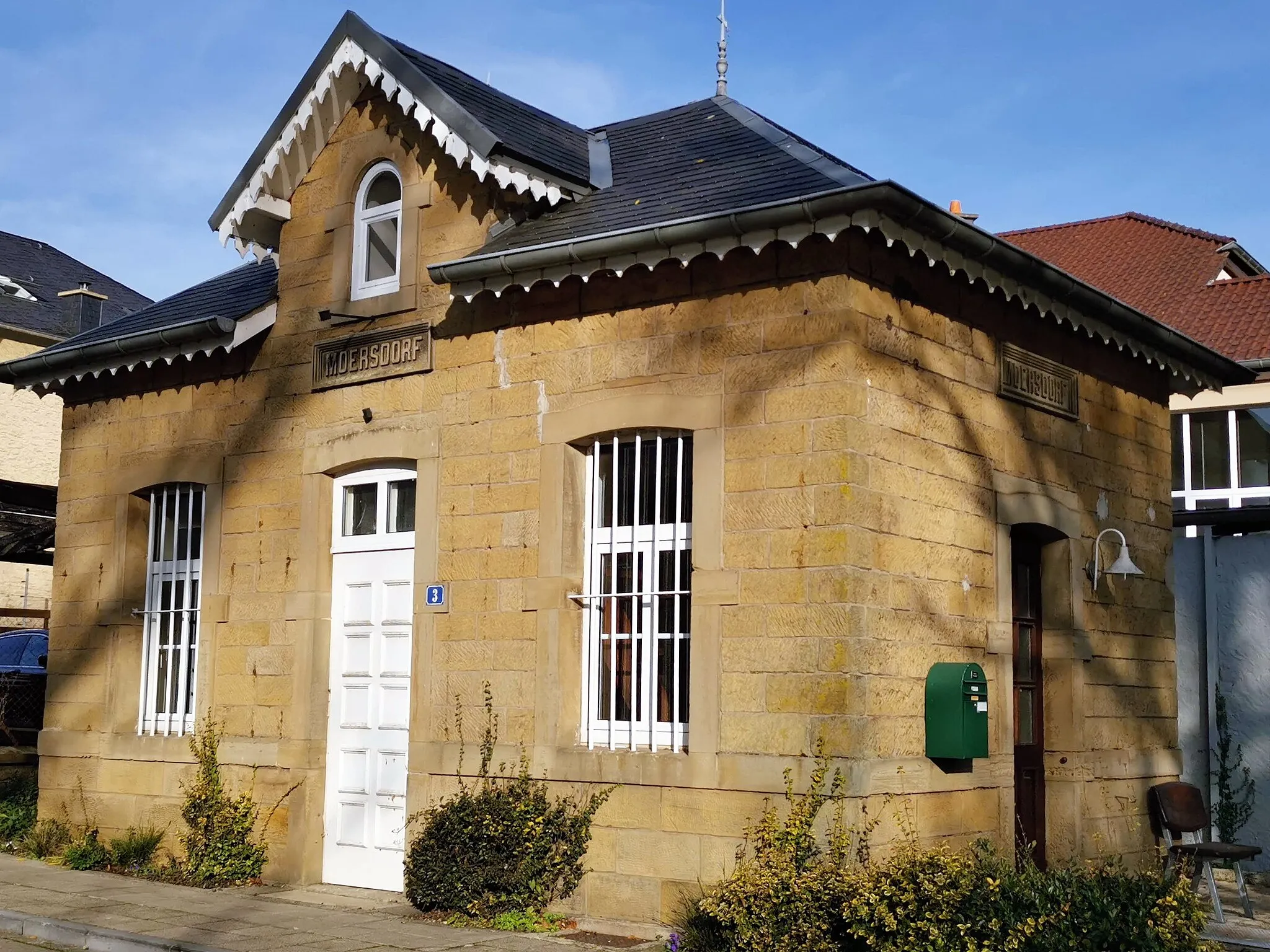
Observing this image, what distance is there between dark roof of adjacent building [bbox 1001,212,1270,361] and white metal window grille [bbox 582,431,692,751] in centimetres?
1261

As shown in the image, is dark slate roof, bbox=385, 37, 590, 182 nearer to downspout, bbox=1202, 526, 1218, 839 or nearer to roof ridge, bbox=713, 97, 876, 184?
roof ridge, bbox=713, 97, 876, 184

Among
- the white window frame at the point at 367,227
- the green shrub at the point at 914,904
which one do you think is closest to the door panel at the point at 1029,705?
the green shrub at the point at 914,904

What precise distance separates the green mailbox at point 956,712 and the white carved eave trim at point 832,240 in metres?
2.42

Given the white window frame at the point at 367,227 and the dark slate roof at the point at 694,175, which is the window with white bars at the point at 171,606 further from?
the dark slate roof at the point at 694,175

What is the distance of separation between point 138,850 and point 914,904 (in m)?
6.87

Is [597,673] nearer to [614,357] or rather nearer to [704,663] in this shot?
[704,663]

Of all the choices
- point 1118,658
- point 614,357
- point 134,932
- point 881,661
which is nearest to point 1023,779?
point 1118,658

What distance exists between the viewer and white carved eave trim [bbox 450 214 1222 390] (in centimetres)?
824

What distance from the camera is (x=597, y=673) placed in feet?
31.2

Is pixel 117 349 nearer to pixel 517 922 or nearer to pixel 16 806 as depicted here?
pixel 16 806

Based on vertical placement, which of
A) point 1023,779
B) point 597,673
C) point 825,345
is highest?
point 825,345

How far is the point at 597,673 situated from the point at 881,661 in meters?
2.01

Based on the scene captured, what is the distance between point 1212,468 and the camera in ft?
67.6

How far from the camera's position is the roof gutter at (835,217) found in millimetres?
8078
